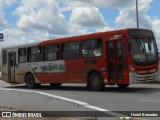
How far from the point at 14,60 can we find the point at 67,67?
235 inches

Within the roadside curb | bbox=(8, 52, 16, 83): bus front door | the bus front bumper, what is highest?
bbox=(8, 52, 16, 83): bus front door

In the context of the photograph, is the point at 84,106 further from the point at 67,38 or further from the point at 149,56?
the point at 67,38

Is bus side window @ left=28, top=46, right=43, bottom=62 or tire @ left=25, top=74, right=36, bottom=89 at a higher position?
bus side window @ left=28, top=46, right=43, bottom=62

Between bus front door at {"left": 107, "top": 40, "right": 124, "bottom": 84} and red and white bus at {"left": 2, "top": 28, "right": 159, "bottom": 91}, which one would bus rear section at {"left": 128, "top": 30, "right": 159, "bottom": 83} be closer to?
red and white bus at {"left": 2, "top": 28, "right": 159, "bottom": 91}

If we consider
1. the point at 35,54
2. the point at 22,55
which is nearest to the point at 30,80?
the point at 22,55

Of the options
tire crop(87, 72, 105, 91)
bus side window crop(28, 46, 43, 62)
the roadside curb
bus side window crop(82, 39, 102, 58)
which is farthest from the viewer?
bus side window crop(28, 46, 43, 62)

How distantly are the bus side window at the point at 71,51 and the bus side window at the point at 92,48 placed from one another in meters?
0.49

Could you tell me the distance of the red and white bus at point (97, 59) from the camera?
747 inches

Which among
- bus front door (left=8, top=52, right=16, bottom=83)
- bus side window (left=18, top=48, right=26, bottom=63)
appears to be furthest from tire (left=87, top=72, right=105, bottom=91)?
bus front door (left=8, top=52, right=16, bottom=83)

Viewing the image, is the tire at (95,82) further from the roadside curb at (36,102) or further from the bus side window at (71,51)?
the roadside curb at (36,102)

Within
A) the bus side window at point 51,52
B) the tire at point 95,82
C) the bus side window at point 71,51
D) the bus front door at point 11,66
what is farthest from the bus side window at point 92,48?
the bus front door at point 11,66

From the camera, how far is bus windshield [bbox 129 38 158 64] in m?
19.0

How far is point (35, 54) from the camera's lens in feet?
81.6

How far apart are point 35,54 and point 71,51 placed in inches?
146
